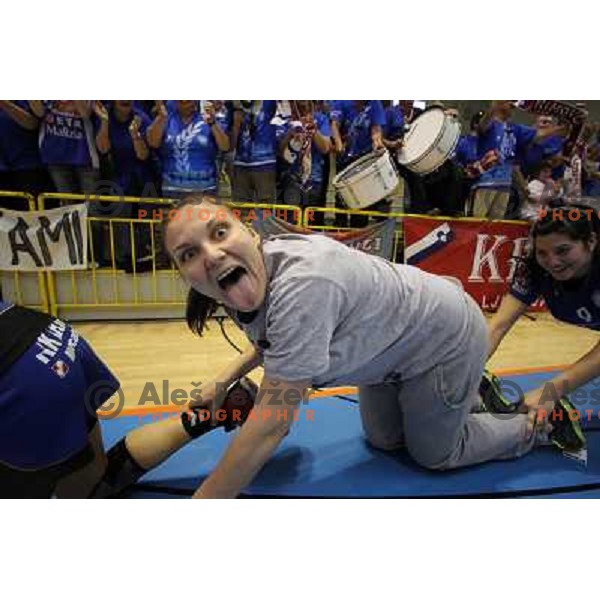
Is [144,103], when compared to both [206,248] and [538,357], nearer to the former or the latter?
[206,248]

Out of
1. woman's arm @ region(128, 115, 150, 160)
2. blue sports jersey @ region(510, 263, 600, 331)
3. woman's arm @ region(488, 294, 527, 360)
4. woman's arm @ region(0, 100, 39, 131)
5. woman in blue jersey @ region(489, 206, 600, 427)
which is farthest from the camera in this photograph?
woman's arm @ region(128, 115, 150, 160)

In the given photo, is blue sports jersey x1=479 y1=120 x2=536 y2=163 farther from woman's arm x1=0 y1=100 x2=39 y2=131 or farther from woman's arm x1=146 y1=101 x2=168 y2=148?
woman's arm x1=0 y1=100 x2=39 y2=131

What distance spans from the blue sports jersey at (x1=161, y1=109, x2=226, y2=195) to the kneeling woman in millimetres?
2268

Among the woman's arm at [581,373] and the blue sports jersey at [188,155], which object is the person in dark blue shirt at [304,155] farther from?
the woman's arm at [581,373]

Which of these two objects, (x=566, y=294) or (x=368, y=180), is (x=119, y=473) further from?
(x=368, y=180)

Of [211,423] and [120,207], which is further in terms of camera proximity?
[120,207]

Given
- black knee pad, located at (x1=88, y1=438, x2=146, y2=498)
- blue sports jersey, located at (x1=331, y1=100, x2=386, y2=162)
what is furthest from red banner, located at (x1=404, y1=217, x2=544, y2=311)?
black knee pad, located at (x1=88, y1=438, x2=146, y2=498)

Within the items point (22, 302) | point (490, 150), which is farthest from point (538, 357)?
point (22, 302)

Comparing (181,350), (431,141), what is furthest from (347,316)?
(431,141)

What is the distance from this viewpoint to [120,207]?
11.2 feet

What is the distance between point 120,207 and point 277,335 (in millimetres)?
2811

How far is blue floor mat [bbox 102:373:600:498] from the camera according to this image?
4.74ft

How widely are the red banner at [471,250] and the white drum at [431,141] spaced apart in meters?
0.63

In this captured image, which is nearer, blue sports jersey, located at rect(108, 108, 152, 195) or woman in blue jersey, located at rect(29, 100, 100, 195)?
woman in blue jersey, located at rect(29, 100, 100, 195)
